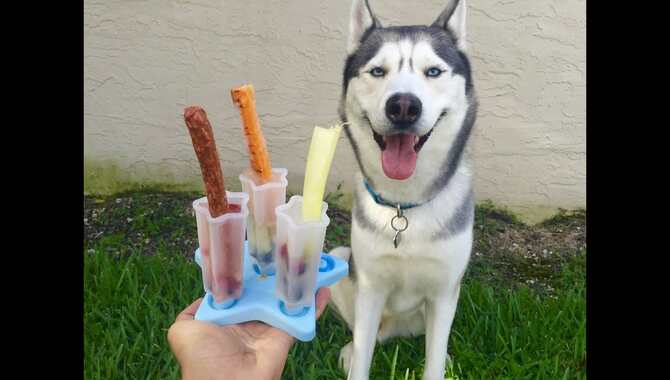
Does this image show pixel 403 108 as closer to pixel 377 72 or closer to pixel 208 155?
pixel 377 72

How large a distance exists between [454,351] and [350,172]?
177cm

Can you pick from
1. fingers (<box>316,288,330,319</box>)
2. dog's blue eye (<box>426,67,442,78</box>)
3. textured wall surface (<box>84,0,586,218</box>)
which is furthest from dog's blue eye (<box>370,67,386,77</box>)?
textured wall surface (<box>84,0,586,218</box>)

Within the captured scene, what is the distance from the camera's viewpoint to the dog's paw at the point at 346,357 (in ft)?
8.66

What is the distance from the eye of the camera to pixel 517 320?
3.00 metres

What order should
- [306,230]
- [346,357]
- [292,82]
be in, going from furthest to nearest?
1. [292,82]
2. [346,357]
3. [306,230]

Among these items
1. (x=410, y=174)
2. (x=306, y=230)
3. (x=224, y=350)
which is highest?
(x=410, y=174)

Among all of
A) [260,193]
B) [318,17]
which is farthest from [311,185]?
[318,17]

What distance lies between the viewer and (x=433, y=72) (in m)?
2.11

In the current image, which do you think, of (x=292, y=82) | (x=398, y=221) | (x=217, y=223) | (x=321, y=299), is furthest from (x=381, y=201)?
(x=292, y=82)

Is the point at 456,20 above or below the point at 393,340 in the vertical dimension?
above

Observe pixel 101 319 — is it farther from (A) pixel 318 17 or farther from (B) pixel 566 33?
(B) pixel 566 33

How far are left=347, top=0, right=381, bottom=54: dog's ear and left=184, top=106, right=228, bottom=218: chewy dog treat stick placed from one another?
96cm

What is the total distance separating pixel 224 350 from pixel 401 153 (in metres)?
0.91

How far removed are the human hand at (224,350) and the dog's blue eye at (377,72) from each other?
38.1 inches
